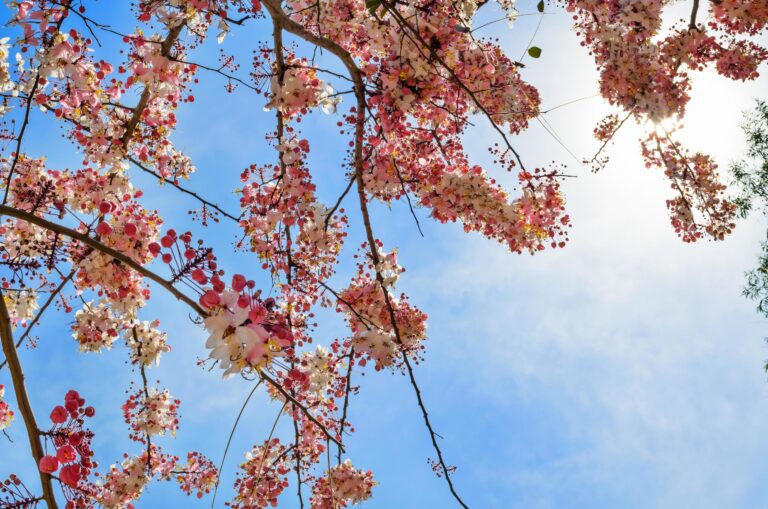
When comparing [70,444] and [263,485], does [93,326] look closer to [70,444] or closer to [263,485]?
[263,485]

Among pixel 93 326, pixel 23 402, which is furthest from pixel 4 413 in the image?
pixel 23 402

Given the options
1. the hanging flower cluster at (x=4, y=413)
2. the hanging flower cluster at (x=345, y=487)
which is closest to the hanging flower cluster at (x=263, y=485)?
the hanging flower cluster at (x=345, y=487)

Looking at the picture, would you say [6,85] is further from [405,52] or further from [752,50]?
[752,50]

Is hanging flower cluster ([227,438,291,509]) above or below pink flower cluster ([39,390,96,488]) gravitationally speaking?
above

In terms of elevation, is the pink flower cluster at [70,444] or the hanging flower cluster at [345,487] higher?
the hanging flower cluster at [345,487]

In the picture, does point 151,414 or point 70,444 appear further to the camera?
point 151,414

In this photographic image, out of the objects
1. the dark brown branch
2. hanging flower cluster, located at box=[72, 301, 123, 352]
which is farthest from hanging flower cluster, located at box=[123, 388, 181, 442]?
the dark brown branch

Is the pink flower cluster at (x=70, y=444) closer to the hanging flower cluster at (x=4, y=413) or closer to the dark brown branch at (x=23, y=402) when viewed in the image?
the dark brown branch at (x=23, y=402)

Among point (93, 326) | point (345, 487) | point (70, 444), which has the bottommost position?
point (70, 444)

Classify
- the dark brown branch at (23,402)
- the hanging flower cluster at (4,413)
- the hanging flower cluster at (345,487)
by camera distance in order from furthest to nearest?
the hanging flower cluster at (345,487) < the hanging flower cluster at (4,413) < the dark brown branch at (23,402)

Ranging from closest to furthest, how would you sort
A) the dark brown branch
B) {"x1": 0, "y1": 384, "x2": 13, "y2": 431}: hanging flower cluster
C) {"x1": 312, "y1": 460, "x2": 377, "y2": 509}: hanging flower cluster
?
the dark brown branch
{"x1": 0, "y1": 384, "x2": 13, "y2": 431}: hanging flower cluster
{"x1": 312, "y1": 460, "x2": 377, "y2": 509}: hanging flower cluster

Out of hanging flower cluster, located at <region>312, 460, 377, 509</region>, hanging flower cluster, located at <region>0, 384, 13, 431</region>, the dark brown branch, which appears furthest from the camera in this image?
hanging flower cluster, located at <region>312, 460, 377, 509</region>

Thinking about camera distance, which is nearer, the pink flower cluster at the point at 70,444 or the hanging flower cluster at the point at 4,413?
the pink flower cluster at the point at 70,444

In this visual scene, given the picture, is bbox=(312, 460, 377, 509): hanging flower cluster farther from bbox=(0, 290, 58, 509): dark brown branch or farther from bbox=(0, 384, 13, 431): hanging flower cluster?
bbox=(0, 290, 58, 509): dark brown branch
